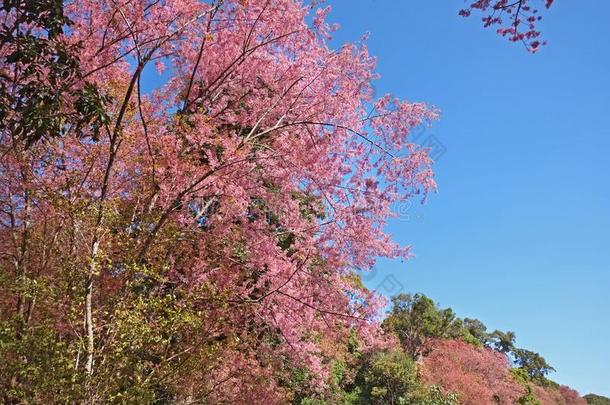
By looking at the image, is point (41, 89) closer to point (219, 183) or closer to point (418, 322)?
point (219, 183)

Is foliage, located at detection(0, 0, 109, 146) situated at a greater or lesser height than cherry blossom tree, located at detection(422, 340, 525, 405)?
lesser

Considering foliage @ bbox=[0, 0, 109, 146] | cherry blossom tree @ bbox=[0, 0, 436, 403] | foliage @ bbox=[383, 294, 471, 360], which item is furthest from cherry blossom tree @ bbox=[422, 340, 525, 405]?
foliage @ bbox=[0, 0, 109, 146]

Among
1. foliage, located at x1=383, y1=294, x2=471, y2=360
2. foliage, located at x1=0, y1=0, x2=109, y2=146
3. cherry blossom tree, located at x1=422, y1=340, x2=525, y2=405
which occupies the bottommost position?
foliage, located at x1=0, y1=0, x2=109, y2=146

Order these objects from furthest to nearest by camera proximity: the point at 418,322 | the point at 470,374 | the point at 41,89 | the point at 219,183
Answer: the point at 418,322 < the point at 470,374 < the point at 219,183 < the point at 41,89

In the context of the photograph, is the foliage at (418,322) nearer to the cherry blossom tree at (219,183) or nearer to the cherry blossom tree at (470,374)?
the cherry blossom tree at (470,374)

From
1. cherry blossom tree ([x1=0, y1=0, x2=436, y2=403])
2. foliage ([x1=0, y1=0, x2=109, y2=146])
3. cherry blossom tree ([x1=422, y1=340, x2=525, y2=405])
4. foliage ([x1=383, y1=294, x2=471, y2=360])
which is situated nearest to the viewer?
foliage ([x1=0, y1=0, x2=109, y2=146])

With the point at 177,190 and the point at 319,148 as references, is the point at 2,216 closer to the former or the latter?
the point at 177,190

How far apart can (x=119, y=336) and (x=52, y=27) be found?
259cm

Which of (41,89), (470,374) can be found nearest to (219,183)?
(41,89)

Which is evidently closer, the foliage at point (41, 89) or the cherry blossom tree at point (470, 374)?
the foliage at point (41, 89)

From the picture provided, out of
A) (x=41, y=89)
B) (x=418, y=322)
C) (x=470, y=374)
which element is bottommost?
(x=41, y=89)

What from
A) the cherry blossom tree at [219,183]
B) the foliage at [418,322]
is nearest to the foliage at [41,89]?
the cherry blossom tree at [219,183]

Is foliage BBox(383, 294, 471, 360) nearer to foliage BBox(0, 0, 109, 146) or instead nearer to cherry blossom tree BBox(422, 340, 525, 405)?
cherry blossom tree BBox(422, 340, 525, 405)

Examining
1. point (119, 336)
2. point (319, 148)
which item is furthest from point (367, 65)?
point (119, 336)
